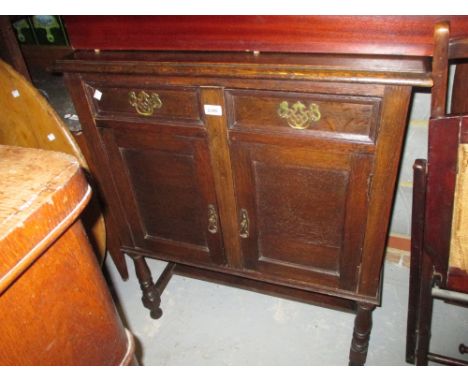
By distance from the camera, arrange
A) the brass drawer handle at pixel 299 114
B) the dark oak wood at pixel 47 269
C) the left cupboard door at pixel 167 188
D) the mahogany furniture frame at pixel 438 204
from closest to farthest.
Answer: the dark oak wood at pixel 47 269 < the mahogany furniture frame at pixel 438 204 < the brass drawer handle at pixel 299 114 < the left cupboard door at pixel 167 188

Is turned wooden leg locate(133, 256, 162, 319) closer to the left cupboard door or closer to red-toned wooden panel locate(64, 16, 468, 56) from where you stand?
the left cupboard door

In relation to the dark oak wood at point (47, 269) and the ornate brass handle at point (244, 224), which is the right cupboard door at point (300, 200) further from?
the dark oak wood at point (47, 269)

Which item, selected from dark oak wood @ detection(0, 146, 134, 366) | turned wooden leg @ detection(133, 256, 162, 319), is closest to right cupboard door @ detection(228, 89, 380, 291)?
turned wooden leg @ detection(133, 256, 162, 319)

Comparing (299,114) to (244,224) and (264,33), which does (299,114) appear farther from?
(244,224)

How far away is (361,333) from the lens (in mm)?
1519

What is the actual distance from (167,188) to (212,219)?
220 mm

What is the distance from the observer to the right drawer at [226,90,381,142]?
1002 millimetres

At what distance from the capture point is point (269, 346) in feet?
5.87

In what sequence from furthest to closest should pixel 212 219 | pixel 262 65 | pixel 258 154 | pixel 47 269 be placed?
pixel 212 219 → pixel 258 154 → pixel 262 65 → pixel 47 269

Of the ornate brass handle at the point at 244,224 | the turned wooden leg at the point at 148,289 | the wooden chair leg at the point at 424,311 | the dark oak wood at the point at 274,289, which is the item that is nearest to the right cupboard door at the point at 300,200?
the ornate brass handle at the point at 244,224

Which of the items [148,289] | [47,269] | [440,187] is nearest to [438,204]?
[440,187]

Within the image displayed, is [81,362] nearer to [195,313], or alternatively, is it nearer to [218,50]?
[218,50]

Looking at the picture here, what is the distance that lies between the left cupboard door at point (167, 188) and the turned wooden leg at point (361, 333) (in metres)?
0.60

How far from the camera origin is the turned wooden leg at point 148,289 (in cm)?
184
